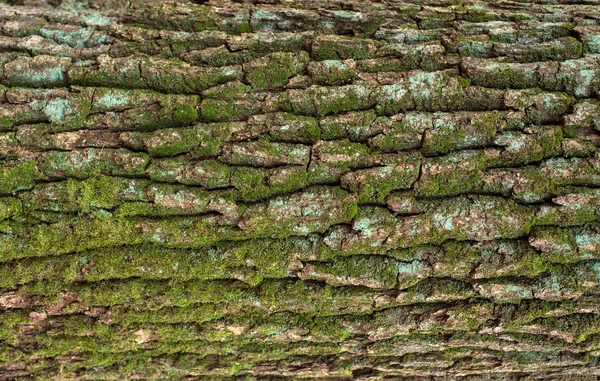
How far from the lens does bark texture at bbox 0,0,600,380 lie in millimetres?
3090

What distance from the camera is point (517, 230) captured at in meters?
3.09

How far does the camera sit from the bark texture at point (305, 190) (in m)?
3.09

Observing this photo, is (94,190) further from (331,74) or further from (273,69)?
(331,74)

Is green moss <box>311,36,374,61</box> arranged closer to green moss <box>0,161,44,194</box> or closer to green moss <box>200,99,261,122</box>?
green moss <box>200,99,261,122</box>

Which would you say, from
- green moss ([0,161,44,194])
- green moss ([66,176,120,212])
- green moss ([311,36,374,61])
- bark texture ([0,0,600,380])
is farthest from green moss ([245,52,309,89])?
green moss ([0,161,44,194])

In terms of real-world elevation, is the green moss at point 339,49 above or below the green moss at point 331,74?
above

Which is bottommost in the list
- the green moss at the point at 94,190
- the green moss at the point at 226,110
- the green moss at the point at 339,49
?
the green moss at the point at 94,190

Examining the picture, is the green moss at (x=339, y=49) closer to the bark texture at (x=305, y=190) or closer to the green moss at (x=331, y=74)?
the bark texture at (x=305, y=190)

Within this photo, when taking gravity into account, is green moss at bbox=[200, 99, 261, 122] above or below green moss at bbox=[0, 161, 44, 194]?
above

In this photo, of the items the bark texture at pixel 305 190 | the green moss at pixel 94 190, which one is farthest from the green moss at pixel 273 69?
the green moss at pixel 94 190

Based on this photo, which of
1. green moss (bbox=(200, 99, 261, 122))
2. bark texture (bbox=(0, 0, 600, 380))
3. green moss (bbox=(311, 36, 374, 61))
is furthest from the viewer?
green moss (bbox=(311, 36, 374, 61))

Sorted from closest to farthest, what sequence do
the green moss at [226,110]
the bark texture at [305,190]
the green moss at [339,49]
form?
the bark texture at [305,190] < the green moss at [226,110] < the green moss at [339,49]

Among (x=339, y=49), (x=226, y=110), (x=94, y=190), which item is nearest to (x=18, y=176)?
(x=94, y=190)

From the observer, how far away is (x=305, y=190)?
3111 mm
